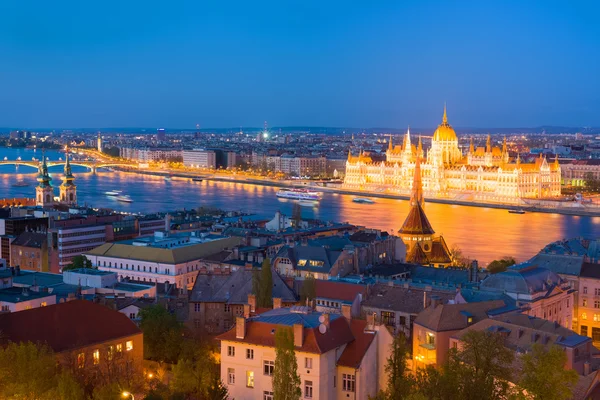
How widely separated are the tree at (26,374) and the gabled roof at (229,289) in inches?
134

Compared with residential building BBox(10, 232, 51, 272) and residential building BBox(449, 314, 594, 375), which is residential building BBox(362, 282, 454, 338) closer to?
residential building BBox(449, 314, 594, 375)

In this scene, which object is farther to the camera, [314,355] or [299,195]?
[299,195]

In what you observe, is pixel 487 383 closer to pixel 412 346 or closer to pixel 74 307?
pixel 412 346

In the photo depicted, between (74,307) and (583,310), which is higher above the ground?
(74,307)

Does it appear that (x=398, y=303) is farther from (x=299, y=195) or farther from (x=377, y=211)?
(x=299, y=195)

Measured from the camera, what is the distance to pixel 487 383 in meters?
5.95

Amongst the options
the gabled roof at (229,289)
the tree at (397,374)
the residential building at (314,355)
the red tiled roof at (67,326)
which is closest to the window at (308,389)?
the residential building at (314,355)

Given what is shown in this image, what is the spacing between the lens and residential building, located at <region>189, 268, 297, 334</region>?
9.43 metres

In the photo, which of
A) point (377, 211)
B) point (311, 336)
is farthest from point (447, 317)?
point (377, 211)

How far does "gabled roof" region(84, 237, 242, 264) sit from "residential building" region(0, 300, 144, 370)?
5993 mm

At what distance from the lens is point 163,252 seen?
550 inches

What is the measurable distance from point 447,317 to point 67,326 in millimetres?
3203

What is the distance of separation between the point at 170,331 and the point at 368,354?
193 centimetres

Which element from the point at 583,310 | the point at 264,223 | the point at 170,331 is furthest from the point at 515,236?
the point at 170,331
